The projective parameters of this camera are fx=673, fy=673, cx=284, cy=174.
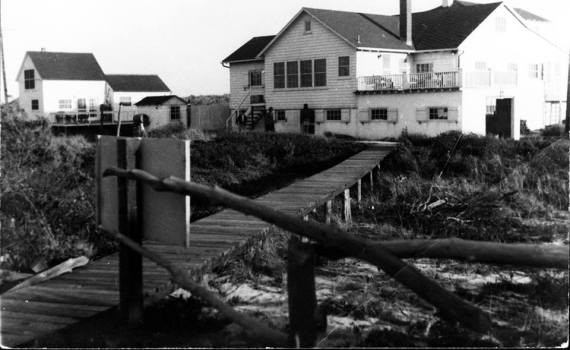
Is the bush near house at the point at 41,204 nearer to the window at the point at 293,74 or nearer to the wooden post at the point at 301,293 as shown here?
the wooden post at the point at 301,293

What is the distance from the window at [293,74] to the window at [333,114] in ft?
8.87

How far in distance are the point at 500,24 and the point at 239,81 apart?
15.9 m

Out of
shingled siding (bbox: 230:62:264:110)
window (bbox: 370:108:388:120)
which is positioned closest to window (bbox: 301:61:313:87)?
window (bbox: 370:108:388:120)

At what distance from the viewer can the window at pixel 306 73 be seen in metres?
36.9

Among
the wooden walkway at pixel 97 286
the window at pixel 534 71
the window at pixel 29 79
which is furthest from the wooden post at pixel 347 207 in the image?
the window at pixel 29 79

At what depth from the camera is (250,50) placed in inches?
1687

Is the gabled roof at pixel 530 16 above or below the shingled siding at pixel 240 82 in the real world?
above

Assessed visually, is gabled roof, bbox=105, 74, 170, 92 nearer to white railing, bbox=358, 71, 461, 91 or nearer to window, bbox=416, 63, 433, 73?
window, bbox=416, 63, 433, 73

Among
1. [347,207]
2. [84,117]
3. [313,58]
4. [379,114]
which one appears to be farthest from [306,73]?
[84,117]

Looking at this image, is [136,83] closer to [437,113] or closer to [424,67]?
[424,67]

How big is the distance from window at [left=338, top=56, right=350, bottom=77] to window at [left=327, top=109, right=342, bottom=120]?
6.33ft

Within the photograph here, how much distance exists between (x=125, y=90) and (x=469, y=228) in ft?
183

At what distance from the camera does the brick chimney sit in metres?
37.1

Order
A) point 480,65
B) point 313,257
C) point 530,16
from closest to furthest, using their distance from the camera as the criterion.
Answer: point 313,257, point 480,65, point 530,16
